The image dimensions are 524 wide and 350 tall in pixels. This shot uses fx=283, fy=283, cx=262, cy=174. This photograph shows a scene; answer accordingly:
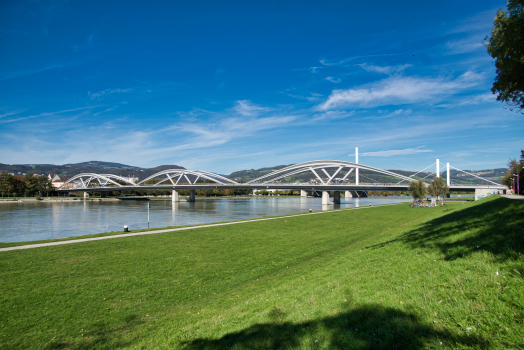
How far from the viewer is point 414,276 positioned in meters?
5.55

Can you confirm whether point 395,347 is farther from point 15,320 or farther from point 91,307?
point 15,320

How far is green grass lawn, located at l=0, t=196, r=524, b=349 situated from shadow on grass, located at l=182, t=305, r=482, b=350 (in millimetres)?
17

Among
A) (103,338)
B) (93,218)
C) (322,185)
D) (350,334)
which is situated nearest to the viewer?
(350,334)

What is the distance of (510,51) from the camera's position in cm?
1002

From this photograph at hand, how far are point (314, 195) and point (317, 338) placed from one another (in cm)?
14326

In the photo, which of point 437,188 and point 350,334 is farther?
point 437,188

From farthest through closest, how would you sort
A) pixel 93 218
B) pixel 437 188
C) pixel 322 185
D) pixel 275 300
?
pixel 322 185
pixel 437 188
pixel 93 218
pixel 275 300

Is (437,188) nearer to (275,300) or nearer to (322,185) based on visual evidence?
(322,185)

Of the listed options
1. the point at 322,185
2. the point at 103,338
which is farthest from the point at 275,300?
the point at 322,185

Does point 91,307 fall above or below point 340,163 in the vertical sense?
below

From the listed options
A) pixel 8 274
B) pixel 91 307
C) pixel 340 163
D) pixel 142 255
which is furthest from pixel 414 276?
pixel 340 163

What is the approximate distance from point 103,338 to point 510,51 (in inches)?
583

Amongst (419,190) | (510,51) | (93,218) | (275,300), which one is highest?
(510,51)

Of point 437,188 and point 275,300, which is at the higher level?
point 437,188
